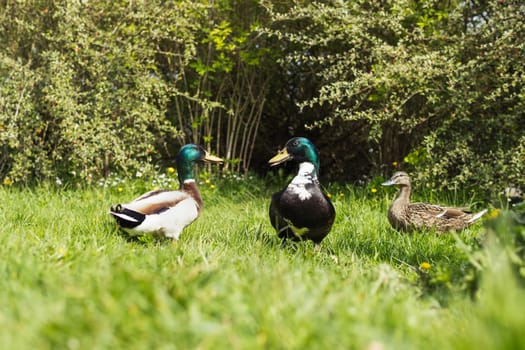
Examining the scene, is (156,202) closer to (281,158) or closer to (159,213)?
(159,213)

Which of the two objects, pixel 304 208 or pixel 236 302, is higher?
pixel 236 302

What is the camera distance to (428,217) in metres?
4.84

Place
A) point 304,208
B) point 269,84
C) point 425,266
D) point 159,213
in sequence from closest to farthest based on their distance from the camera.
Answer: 1. point 425,266
2. point 304,208
3. point 159,213
4. point 269,84

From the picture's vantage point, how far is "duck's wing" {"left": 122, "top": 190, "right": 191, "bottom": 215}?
4.15 meters

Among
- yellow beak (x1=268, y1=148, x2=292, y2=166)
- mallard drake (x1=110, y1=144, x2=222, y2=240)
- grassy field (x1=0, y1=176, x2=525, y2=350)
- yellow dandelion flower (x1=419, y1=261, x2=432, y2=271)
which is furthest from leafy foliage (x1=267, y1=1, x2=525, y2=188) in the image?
yellow dandelion flower (x1=419, y1=261, x2=432, y2=271)

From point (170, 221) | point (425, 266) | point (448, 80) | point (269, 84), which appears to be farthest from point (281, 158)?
point (269, 84)

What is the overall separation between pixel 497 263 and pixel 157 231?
8.42ft

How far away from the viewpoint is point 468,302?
2332 millimetres

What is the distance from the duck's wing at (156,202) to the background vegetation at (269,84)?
1.83 metres

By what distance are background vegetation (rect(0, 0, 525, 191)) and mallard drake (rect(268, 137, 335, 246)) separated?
1435mm

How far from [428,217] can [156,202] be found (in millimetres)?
2216

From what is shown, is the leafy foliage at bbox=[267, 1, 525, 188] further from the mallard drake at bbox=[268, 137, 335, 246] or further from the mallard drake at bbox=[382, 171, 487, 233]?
the mallard drake at bbox=[268, 137, 335, 246]

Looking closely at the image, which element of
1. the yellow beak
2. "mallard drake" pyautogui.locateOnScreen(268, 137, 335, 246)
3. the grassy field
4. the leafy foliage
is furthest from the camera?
the leafy foliage

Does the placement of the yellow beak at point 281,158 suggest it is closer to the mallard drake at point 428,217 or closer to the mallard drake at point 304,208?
the mallard drake at point 304,208
